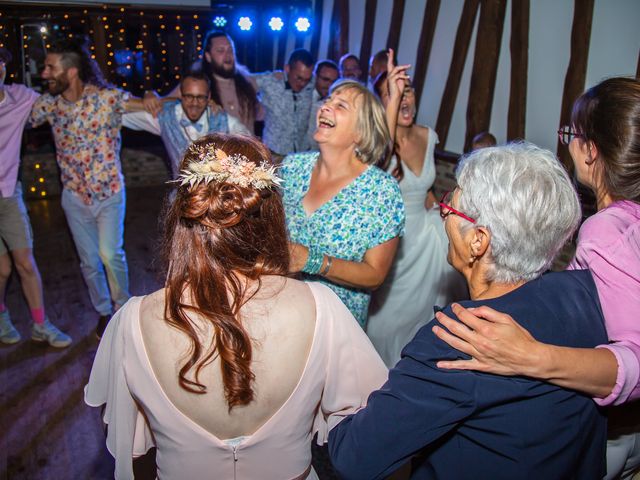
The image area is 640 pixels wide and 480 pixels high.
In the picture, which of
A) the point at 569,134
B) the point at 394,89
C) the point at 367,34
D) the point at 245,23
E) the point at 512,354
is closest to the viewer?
Answer: the point at 512,354

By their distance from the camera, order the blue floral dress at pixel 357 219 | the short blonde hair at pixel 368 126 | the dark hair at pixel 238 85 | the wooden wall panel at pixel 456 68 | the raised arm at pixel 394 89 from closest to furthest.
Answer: the blue floral dress at pixel 357 219 < the short blonde hair at pixel 368 126 < the raised arm at pixel 394 89 < the dark hair at pixel 238 85 < the wooden wall panel at pixel 456 68

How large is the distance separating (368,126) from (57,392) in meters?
2.42

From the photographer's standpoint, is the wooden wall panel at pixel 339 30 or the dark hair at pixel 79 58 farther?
the wooden wall panel at pixel 339 30

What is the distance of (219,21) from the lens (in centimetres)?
770

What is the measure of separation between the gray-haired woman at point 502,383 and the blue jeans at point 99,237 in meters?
2.66

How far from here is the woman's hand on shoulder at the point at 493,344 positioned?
0.94m

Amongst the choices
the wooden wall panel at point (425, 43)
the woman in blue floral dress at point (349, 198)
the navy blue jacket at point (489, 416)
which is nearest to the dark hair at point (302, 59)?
the wooden wall panel at point (425, 43)

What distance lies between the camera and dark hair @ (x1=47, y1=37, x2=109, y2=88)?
10.0ft

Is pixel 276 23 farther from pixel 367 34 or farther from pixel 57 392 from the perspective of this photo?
pixel 57 392

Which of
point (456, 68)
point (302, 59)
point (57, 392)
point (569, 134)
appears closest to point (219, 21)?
point (302, 59)

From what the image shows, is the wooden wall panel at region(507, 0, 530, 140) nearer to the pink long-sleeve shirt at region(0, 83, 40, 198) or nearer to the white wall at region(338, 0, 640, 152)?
the white wall at region(338, 0, 640, 152)

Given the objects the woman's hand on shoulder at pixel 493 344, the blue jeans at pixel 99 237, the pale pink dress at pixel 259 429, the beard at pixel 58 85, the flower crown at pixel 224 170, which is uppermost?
the flower crown at pixel 224 170

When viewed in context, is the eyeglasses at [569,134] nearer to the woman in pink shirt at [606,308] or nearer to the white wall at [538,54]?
the woman in pink shirt at [606,308]

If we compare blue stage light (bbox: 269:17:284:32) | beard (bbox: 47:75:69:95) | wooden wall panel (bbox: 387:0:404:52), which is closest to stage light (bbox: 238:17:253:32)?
blue stage light (bbox: 269:17:284:32)
